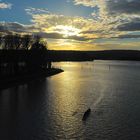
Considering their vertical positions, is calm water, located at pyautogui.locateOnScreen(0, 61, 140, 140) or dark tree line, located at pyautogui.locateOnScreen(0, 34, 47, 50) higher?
dark tree line, located at pyautogui.locateOnScreen(0, 34, 47, 50)

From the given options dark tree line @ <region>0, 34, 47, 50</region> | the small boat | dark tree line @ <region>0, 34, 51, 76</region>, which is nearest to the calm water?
the small boat

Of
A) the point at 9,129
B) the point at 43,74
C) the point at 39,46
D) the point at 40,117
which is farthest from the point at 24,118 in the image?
the point at 39,46

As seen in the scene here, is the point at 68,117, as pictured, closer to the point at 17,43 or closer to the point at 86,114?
→ the point at 86,114

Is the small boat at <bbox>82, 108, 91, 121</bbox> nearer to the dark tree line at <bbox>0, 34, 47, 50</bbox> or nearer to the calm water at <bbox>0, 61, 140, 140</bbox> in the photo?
the calm water at <bbox>0, 61, 140, 140</bbox>

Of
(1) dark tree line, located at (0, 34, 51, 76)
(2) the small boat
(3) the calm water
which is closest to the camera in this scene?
(3) the calm water

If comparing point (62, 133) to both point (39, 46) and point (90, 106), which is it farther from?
point (39, 46)

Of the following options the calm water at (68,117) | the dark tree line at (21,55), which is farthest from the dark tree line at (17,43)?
the calm water at (68,117)

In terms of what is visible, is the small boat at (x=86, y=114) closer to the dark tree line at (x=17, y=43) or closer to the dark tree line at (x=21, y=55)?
the dark tree line at (x=21, y=55)

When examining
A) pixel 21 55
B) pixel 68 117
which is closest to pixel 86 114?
pixel 68 117
